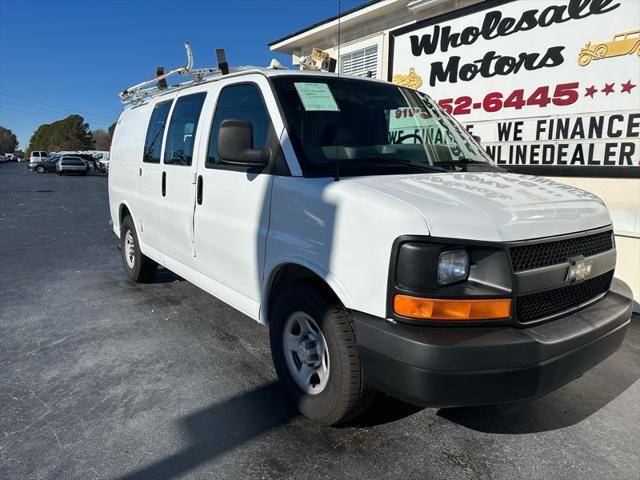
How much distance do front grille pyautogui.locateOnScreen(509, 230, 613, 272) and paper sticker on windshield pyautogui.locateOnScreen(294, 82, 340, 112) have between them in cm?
149

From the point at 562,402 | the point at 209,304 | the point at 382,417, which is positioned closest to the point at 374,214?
the point at 382,417

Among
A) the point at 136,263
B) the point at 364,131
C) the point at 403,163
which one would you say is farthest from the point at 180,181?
the point at 403,163

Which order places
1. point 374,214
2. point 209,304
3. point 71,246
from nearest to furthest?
point 374,214 → point 209,304 → point 71,246

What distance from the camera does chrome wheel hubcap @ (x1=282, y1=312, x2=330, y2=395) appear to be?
2678 millimetres

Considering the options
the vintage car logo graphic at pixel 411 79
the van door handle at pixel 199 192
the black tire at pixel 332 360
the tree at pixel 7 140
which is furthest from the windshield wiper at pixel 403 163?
the tree at pixel 7 140

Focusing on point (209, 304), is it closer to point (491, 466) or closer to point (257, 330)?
point (257, 330)

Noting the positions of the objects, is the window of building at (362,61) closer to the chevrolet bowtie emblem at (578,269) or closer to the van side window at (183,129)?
the van side window at (183,129)

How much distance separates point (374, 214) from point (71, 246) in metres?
7.19

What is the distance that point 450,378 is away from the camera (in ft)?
6.64

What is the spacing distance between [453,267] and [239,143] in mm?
1478

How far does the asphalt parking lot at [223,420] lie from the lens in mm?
2438

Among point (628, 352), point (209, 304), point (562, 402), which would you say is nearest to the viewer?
point (562, 402)

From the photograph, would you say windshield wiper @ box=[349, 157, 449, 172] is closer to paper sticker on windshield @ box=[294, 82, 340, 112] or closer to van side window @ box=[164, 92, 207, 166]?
paper sticker on windshield @ box=[294, 82, 340, 112]

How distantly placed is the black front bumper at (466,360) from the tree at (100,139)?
11171cm
